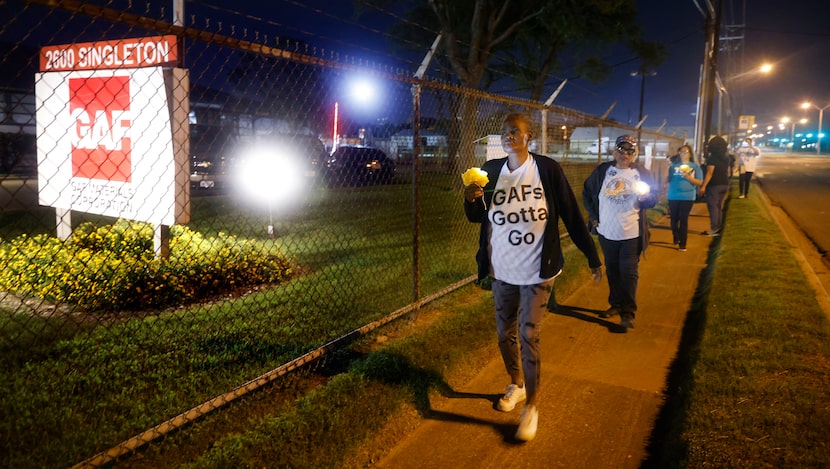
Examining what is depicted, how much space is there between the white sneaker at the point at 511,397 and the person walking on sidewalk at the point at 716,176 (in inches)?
288

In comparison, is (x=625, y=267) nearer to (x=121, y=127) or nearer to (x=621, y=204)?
(x=621, y=204)

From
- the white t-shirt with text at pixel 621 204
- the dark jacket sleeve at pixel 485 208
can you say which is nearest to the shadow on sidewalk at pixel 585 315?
the white t-shirt with text at pixel 621 204

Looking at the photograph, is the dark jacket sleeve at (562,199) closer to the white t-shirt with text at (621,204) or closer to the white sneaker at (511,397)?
the white sneaker at (511,397)

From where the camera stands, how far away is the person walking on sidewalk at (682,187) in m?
8.48

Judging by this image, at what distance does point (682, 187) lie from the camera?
8781 mm

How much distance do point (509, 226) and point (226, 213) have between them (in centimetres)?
903

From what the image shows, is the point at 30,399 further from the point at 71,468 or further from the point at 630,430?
the point at 630,430

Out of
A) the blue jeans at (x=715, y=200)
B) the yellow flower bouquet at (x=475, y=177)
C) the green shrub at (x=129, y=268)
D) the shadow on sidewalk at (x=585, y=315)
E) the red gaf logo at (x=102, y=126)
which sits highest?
the red gaf logo at (x=102, y=126)

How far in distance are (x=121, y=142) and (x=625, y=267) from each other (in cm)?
449

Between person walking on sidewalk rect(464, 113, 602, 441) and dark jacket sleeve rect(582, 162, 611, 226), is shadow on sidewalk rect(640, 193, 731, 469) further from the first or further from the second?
dark jacket sleeve rect(582, 162, 611, 226)

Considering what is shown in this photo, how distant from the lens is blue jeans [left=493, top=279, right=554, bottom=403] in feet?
11.0

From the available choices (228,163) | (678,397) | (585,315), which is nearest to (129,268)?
(585,315)

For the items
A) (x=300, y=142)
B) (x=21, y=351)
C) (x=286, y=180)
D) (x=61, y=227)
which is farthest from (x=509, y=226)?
(x=300, y=142)

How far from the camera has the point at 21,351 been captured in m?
4.05
